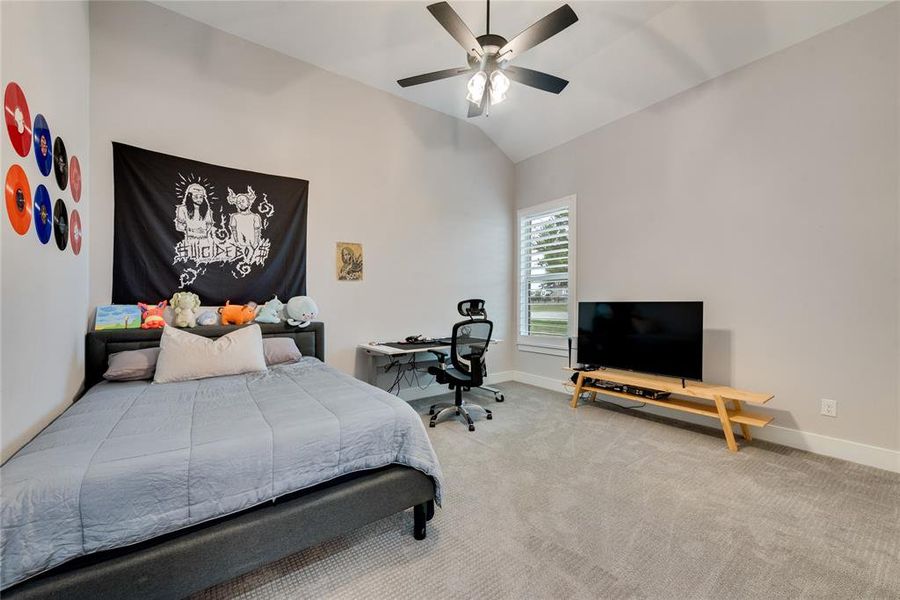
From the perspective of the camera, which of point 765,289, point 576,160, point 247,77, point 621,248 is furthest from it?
point 576,160

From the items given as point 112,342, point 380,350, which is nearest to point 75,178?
point 112,342

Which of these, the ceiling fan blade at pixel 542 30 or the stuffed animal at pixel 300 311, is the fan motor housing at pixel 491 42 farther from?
the stuffed animal at pixel 300 311

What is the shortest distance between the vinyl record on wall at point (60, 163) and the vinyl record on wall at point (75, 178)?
104 mm

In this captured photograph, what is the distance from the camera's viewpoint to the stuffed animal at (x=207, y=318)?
2.83 metres

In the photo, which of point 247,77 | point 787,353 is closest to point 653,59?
point 787,353

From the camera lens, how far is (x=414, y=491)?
5.36 feet

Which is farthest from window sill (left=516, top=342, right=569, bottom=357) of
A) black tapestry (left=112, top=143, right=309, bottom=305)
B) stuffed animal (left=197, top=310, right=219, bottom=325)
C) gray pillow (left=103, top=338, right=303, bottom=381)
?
gray pillow (left=103, top=338, right=303, bottom=381)

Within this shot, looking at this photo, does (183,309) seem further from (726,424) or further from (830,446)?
(830,446)

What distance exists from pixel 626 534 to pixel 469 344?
177 centimetres

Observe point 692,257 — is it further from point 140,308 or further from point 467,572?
point 140,308

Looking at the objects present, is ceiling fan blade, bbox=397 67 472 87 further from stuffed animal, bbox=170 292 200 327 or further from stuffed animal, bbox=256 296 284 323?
stuffed animal, bbox=170 292 200 327

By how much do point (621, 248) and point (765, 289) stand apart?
127 centimetres

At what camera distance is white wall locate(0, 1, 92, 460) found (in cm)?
138

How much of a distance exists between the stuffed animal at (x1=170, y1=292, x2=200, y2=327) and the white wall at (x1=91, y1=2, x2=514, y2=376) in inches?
16.5
